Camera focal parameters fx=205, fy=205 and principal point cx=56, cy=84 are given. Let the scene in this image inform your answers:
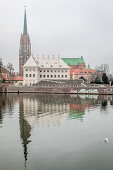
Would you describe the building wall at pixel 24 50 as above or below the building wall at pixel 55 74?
above

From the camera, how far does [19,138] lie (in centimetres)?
1596

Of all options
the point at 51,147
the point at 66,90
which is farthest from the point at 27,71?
the point at 51,147

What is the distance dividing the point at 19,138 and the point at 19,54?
17453 centimetres

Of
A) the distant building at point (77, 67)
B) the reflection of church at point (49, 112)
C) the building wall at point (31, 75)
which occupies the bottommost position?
the reflection of church at point (49, 112)

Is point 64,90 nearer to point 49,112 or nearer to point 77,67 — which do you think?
point 49,112

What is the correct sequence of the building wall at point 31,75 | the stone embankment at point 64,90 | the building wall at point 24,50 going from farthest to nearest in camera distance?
the building wall at point 24,50 < the building wall at point 31,75 < the stone embankment at point 64,90

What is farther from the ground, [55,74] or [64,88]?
[55,74]

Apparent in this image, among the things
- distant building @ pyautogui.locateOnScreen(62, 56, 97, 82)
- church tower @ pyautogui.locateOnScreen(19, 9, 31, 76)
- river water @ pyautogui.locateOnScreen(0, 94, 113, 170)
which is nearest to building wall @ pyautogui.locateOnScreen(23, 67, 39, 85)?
distant building @ pyautogui.locateOnScreen(62, 56, 97, 82)

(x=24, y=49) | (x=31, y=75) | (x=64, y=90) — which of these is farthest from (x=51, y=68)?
(x=24, y=49)

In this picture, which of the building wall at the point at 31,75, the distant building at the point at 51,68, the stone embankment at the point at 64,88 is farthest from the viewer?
the distant building at the point at 51,68

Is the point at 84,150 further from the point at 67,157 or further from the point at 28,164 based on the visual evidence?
the point at 28,164

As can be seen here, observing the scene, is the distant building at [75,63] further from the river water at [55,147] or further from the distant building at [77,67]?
the river water at [55,147]

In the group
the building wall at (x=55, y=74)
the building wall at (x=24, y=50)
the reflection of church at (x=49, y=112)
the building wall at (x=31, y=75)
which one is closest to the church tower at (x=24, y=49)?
the building wall at (x=24, y=50)

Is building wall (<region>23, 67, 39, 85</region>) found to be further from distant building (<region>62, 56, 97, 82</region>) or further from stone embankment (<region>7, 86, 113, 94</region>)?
distant building (<region>62, 56, 97, 82</region>)
